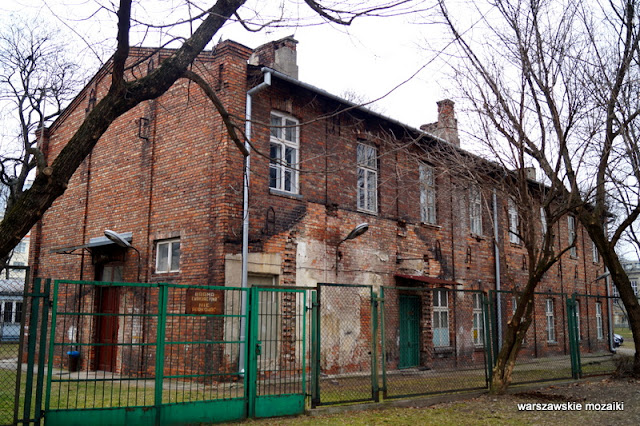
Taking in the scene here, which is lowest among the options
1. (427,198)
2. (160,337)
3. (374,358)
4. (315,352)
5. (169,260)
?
(374,358)

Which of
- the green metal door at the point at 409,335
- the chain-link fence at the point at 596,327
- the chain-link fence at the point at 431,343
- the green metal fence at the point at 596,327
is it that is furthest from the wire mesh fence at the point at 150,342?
the chain-link fence at the point at 596,327

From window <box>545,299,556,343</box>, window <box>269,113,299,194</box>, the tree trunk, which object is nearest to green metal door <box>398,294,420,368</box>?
the tree trunk

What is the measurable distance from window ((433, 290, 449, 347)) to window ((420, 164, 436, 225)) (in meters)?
2.22

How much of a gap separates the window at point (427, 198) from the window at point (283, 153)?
4.71 meters

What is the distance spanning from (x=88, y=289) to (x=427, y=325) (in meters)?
8.68

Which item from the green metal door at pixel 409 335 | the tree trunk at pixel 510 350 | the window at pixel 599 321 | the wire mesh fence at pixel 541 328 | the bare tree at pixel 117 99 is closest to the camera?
the bare tree at pixel 117 99

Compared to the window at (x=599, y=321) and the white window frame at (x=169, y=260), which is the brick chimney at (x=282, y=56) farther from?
the window at (x=599, y=321)

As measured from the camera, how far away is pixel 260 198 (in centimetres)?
1253

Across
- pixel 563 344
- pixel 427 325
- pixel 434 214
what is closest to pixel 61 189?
pixel 427 325

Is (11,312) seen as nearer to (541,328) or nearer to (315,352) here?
(315,352)

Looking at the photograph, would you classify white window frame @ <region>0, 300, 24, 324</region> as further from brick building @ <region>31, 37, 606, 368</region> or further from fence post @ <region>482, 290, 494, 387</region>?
fence post @ <region>482, 290, 494, 387</region>

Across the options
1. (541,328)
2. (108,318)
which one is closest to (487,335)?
(108,318)

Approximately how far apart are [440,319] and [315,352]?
8316 millimetres

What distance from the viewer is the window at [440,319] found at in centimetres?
1622
